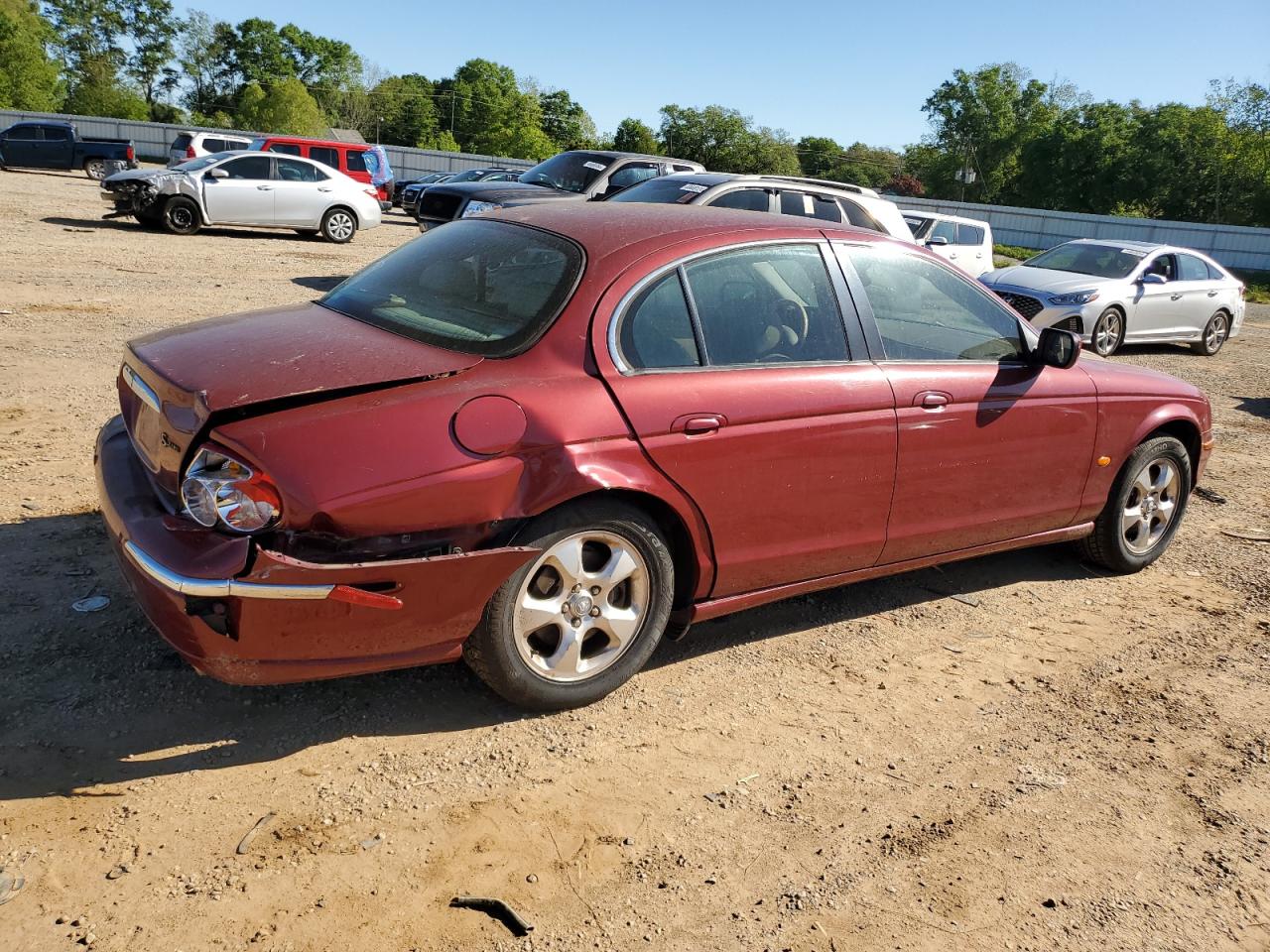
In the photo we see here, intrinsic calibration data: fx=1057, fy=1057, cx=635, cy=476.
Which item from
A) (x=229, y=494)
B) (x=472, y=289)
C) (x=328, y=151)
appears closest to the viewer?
(x=229, y=494)

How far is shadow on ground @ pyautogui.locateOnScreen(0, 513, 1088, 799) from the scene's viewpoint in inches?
127

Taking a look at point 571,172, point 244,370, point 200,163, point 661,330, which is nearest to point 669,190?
point 571,172

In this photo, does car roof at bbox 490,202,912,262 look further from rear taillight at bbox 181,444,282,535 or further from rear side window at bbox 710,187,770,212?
rear side window at bbox 710,187,770,212

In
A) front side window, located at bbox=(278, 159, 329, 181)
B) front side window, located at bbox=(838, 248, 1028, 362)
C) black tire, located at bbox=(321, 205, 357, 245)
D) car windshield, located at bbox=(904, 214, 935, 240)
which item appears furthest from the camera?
black tire, located at bbox=(321, 205, 357, 245)

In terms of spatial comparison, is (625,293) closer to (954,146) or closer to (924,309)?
(924,309)

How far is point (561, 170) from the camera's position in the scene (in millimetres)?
15938

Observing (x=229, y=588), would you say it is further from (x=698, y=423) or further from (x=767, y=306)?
(x=767, y=306)

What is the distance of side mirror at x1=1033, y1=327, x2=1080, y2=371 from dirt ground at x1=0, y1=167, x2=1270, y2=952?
120 centimetres

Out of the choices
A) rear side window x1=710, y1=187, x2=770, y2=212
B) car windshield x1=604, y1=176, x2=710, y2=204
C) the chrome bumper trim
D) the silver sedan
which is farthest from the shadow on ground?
the silver sedan

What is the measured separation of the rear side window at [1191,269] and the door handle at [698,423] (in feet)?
43.0

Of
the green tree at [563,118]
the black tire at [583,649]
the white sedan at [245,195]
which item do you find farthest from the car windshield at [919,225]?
the green tree at [563,118]

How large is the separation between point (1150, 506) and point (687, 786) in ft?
11.3

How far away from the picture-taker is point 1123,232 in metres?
42.1

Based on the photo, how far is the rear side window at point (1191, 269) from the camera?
14.6 m
